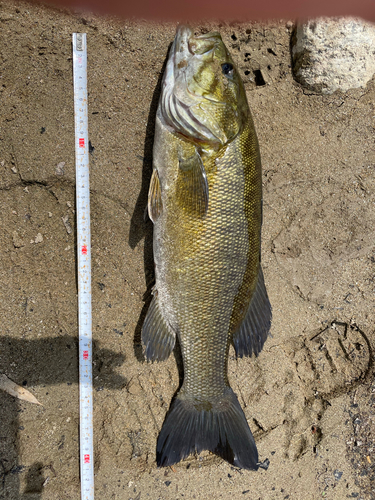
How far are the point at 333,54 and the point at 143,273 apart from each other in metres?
1.90

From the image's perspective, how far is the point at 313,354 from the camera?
89.7 inches

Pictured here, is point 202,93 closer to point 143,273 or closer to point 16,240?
point 143,273

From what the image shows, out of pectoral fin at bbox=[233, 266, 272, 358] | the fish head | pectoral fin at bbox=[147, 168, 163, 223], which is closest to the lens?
the fish head

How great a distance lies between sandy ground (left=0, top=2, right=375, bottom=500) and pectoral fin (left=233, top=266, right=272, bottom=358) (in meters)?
0.26

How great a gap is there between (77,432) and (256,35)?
2.87 m

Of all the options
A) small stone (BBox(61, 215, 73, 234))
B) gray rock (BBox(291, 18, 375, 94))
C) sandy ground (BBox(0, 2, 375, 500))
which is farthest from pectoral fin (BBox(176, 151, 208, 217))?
gray rock (BBox(291, 18, 375, 94))

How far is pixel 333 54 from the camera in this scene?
204cm

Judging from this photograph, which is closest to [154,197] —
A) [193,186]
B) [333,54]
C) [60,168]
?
[193,186]

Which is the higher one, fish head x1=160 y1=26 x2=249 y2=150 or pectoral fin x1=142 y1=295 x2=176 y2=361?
fish head x1=160 y1=26 x2=249 y2=150

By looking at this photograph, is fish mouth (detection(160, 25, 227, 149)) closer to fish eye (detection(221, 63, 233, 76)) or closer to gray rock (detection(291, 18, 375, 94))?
fish eye (detection(221, 63, 233, 76))

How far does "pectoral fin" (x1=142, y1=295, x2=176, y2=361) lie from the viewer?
1976 millimetres

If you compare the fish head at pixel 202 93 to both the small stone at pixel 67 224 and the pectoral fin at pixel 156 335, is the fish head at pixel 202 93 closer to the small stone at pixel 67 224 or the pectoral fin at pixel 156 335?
the small stone at pixel 67 224

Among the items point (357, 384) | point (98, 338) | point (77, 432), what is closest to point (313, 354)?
point (357, 384)

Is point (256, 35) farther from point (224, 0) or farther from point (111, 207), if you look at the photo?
point (111, 207)
